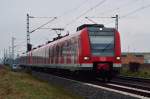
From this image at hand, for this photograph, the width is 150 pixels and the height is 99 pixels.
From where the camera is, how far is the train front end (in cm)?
2473

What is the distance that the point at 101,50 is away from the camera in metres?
25.1

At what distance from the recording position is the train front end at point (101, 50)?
81.1ft

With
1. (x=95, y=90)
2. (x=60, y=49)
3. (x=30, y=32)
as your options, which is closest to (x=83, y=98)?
(x=95, y=90)

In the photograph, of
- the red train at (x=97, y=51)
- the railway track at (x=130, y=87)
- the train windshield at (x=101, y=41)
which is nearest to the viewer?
the railway track at (x=130, y=87)

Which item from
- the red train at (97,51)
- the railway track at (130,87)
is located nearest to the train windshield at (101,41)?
the red train at (97,51)

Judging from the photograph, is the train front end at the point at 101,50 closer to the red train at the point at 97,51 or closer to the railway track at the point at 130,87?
the red train at the point at 97,51

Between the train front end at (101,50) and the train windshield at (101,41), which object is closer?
the train front end at (101,50)

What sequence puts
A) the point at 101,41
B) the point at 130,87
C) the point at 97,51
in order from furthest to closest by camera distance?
the point at 101,41, the point at 97,51, the point at 130,87

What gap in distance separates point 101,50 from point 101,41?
0.60 m

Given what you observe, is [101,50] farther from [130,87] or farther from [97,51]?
[130,87]

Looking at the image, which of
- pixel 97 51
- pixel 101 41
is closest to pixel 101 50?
pixel 97 51

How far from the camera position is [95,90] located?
18109 millimetres

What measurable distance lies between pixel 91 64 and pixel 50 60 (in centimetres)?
1451

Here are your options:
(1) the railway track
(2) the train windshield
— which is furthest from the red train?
(1) the railway track
